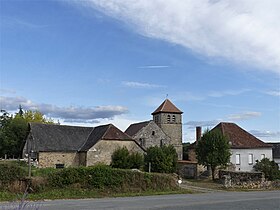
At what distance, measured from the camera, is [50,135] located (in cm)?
4278

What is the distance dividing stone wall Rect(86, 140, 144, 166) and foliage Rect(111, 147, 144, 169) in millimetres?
2556

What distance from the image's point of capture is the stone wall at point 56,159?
3984 cm

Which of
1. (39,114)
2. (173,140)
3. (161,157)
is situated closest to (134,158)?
(161,157)

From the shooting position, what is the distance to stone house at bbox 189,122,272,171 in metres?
44.2

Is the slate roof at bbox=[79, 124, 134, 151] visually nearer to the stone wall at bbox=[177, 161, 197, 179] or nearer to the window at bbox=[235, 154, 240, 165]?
the stone wall at bbox=[177, 161, 197, 179]

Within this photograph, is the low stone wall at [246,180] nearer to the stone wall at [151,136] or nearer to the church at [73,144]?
the church at [73,144]

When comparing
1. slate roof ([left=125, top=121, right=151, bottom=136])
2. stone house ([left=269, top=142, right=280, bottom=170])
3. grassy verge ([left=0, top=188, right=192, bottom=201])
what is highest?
slate roof ([left=125, top=121, right=151, bottom=136])

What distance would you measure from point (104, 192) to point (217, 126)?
1057 inches

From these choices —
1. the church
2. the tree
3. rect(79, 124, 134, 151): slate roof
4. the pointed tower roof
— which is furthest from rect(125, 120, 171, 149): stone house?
the tree

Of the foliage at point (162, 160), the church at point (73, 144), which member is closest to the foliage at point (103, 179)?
the foliage at point (162, 160)

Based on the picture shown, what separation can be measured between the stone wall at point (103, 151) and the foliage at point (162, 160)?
550 centimetres

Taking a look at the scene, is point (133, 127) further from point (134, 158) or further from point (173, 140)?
point (134, 158)

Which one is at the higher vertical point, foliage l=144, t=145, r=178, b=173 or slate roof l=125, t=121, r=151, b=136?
slate roof l=125, t=121, r=151, b=136

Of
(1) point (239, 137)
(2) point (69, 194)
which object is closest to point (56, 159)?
(2) point (69, 194)
